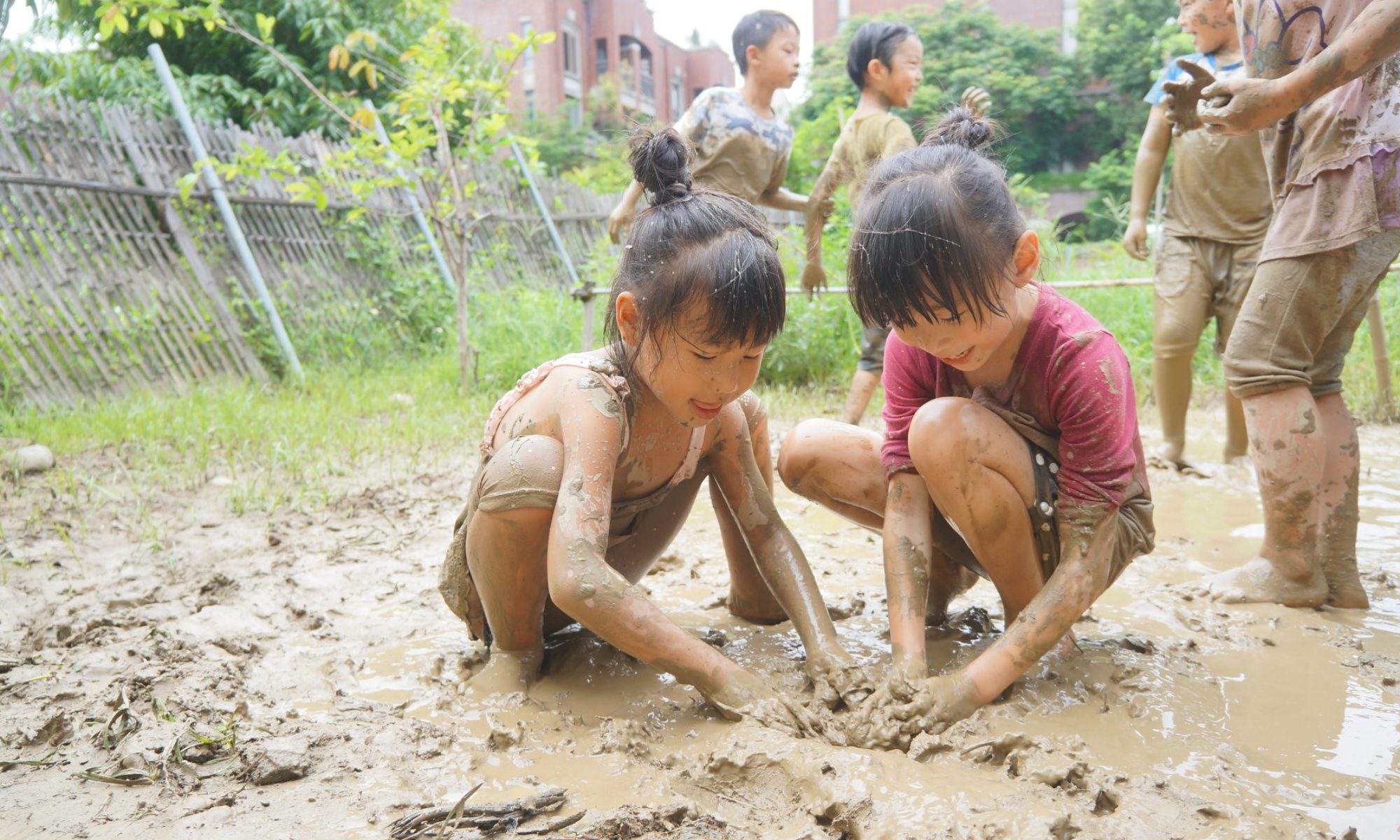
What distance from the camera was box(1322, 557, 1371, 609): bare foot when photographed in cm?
235

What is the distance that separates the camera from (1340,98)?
222cm

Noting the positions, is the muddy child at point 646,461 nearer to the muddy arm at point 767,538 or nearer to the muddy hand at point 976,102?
the muddy arm at point 767,538

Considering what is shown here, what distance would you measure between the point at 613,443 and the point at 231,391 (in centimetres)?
453

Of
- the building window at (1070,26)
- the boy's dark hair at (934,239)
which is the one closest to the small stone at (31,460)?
the boy's dark hair at (934,239)

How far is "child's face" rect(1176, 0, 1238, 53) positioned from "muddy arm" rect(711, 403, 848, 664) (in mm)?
2716

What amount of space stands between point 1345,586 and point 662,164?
6.07 feet

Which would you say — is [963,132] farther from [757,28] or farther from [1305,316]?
[757,28]

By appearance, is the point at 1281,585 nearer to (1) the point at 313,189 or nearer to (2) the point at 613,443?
(2) the point at 613,443

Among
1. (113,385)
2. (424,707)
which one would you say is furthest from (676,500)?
(113,385)

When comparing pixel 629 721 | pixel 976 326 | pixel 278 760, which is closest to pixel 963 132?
pixel 976 326

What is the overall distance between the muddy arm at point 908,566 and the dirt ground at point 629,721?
18 cm

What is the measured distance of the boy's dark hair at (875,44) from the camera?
14.3 ft

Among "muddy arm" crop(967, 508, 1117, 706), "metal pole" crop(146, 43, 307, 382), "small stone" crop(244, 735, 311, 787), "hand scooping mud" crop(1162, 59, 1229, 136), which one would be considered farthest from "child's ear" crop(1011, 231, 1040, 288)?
"metal pole" crop(146, 43, 307, 382)

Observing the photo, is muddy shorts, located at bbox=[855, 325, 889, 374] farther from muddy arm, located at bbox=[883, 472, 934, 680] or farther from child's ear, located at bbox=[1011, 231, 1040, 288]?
child's ear, located at bbox=[1011, 231, 1040, 288]
